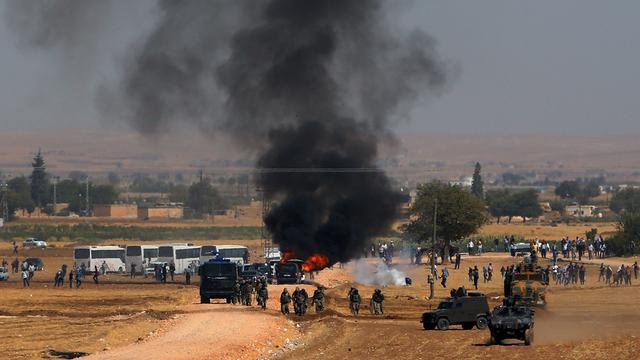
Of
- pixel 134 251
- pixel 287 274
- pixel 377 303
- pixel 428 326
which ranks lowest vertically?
pixel 428 326

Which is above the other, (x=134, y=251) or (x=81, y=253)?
(x=134, y=251)

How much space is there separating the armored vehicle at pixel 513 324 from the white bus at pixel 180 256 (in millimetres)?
59734

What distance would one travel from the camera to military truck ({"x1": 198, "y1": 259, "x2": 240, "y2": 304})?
6962 cm

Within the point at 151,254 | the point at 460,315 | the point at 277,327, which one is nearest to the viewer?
the point at 460,315

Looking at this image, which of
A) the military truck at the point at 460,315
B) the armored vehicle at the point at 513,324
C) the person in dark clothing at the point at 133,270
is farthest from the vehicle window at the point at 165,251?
the armored vehicle at the point at 513,324

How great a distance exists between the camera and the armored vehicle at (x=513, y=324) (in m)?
46.4

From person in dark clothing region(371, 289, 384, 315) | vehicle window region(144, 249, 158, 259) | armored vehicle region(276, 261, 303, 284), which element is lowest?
person in dark clothing region(371, 289, 384, 315)

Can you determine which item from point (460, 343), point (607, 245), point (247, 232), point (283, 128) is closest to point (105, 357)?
point (460, 343)

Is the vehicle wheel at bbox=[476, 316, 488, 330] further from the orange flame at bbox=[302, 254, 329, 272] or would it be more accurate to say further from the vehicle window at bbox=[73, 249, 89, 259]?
the vehicle window at bbox=[73, 249, 89, 259]

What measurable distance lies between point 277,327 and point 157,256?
5156 centimetres

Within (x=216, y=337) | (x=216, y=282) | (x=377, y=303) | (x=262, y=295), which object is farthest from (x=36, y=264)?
(x=216, y=337)

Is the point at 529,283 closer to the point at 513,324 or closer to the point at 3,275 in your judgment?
the point at 513,324

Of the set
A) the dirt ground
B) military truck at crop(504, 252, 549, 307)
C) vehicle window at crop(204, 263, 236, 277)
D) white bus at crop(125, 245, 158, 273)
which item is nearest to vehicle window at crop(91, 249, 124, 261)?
white bus at crop(125, 245, 158, 273)

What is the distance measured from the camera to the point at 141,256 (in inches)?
4171
